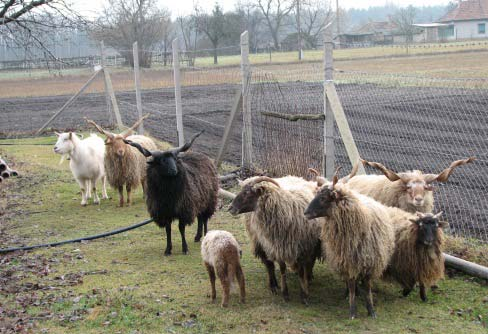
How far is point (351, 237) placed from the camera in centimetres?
670

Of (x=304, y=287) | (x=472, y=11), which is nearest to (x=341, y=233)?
(x=304, y=287)

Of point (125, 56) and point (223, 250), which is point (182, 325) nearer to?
point (223, 250)

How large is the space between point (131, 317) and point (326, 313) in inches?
80.8

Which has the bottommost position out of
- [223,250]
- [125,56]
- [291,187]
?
[223,250]

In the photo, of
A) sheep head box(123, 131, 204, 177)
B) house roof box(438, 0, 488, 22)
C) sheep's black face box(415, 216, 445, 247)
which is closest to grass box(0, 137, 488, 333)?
sheep's black face box(415, 216, 445, 247)

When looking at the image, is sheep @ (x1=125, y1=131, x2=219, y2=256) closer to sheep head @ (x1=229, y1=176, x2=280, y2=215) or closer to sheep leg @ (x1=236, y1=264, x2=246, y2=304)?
sheep head @ (x1=229, y1=176, x2=280, y2=215)

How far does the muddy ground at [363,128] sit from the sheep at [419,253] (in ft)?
7.01

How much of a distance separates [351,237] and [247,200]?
1250 mm

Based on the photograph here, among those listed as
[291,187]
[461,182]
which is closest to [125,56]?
[461,182]

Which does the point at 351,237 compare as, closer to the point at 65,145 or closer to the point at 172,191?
the point at 172,191

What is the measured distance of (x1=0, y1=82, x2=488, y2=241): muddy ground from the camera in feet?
36.0

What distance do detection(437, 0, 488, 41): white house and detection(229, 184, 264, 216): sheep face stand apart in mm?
60446

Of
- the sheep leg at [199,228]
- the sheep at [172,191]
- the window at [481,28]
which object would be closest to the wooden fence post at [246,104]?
the sheep leg at [199,228]

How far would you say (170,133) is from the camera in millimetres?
20766
